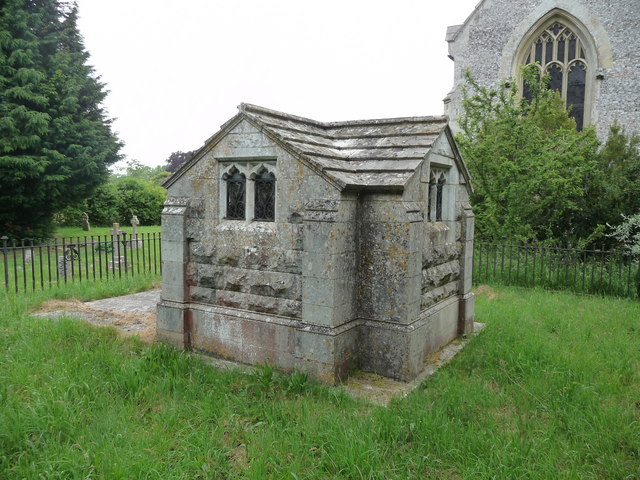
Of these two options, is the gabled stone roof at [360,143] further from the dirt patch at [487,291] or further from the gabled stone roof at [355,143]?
the dirt patch at [487,291]

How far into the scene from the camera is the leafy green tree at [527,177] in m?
13.6

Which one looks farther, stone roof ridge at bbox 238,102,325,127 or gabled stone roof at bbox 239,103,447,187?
stone roof ridge at bbox 238,102,325,127

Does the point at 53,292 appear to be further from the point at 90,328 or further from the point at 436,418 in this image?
the point at 436,418

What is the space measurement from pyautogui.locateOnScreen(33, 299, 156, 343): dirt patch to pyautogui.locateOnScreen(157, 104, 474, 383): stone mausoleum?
0.98 meters

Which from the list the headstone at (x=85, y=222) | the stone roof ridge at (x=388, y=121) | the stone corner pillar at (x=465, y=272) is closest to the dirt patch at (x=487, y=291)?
the stone corner pillar at (x=465, y=272)

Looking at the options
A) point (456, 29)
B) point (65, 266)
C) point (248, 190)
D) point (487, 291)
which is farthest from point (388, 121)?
point (456, 29)

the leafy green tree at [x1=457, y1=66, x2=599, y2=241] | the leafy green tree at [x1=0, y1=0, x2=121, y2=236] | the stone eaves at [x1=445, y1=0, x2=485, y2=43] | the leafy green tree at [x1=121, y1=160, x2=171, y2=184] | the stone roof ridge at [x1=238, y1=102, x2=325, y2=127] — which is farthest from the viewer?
the leafy green tree at [x1=121, y1=160, x2=171, y2=184]

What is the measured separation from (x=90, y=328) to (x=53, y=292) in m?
3.54

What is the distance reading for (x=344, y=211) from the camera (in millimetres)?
5426

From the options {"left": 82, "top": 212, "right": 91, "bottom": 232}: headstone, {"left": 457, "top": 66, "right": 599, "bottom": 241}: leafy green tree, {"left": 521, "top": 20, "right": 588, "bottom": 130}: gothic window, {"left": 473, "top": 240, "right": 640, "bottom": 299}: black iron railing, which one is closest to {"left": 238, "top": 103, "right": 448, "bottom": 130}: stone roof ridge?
{"left": 473, "top": 240, "right": 640, "bottom": 299}: black iron railing

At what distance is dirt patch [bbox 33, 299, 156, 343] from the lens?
744 cm

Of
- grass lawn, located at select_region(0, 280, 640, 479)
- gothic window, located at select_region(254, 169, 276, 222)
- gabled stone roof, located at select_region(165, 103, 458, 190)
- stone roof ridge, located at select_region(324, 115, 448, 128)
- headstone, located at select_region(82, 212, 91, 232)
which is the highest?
stone roof ridge, located at select_region(324, 115, 448, 128)

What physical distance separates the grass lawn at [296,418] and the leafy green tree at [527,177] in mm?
7716

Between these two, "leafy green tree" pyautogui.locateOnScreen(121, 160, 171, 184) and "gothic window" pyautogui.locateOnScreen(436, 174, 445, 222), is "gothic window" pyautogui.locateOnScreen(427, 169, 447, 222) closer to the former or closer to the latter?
"gothic window" pyautogui.locateOnScreen(436, 174, 445, 222)
